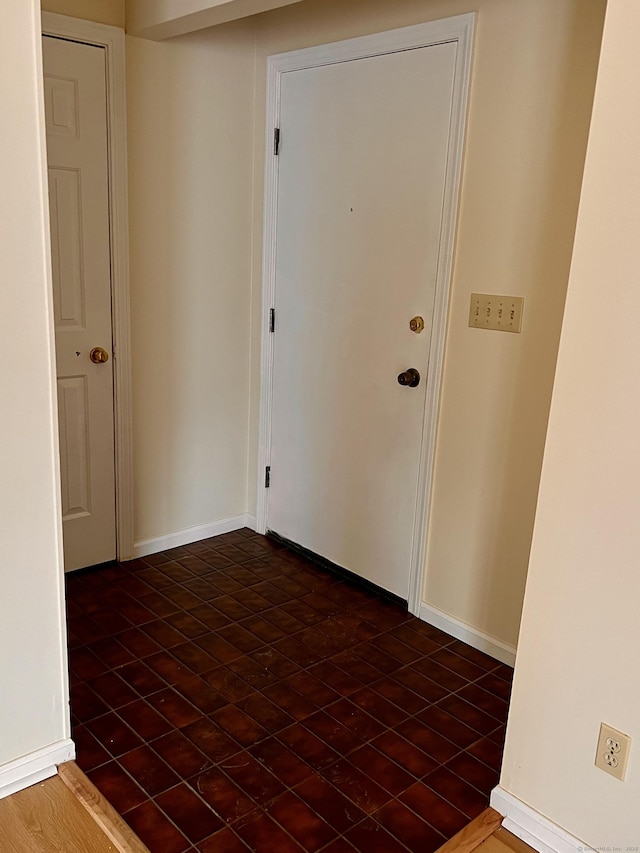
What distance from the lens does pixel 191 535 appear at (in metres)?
3.37

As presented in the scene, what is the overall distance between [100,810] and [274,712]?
0.58 m

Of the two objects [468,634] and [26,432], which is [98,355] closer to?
[26,432]

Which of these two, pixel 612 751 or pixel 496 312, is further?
pixel 496 312

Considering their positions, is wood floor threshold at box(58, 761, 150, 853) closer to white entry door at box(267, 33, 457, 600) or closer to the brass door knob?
white entry door at box(267, 33, 457, 600)

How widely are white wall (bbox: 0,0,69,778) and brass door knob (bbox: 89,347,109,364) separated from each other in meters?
1.15

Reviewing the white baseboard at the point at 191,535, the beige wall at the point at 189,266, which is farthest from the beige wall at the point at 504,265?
the white baseboard at the point at 191,535

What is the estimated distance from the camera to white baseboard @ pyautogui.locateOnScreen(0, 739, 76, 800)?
6.04 feet

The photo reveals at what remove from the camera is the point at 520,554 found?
2418 mm

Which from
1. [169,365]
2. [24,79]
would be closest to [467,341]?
[169,365]

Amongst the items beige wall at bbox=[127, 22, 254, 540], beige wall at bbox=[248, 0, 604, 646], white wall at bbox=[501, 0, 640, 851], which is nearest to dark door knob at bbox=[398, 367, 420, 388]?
beige wall at bbox=[248, 0, 604, 646]

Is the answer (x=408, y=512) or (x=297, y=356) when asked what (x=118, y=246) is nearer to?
(x=297, y=356)

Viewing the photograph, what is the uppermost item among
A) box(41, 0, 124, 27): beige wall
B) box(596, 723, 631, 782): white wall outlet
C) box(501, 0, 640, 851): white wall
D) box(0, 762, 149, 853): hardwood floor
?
box(41, 0, 124, 27): beige wall

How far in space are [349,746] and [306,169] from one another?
2.12 metres

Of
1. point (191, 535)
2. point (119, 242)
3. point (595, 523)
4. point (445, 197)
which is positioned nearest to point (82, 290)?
point (119, 242)
